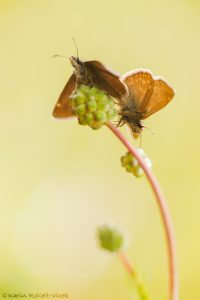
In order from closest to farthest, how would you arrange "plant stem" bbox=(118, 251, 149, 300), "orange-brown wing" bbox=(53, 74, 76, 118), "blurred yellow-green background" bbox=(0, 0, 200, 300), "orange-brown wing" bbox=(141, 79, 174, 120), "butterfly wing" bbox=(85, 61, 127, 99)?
"plant stem" bbox=(118, 251, 149, 300)
"butterfly wing" bbox=(85, 61, 127, 99)
"orange-brown wing" bbox=(53, 74, 76, 118)
"orange-brown wing" bbox=(141, 79, 174, 120)
"blurred yellow-green background" bbox=(0, 0, 200, 300)

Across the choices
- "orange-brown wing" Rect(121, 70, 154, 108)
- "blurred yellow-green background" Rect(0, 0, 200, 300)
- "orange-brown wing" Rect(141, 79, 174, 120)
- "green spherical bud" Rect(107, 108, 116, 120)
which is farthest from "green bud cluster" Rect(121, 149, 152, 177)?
"blurred yellow-green background" Rect(0, 0, 200, 300)

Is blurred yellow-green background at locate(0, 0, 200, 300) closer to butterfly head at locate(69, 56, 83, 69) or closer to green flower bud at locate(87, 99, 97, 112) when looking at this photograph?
butterfly head at locate(69, 56, 83, 69)

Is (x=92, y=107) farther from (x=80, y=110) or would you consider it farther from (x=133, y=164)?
(x=133, y=164)

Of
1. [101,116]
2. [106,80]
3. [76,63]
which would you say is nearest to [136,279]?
[101,116]

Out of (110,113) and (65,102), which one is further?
(65,102)

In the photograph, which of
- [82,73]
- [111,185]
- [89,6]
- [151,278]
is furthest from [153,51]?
[82,73]

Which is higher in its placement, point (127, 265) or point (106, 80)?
point (106, 80)

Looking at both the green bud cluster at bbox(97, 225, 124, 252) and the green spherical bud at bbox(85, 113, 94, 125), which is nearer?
the green spherical bud at bbox(85, 113, 94, 125)
